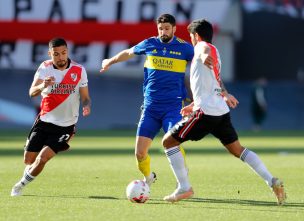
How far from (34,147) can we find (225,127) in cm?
295

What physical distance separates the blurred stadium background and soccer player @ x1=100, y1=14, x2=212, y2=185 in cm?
2338

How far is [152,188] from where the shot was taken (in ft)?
45.1

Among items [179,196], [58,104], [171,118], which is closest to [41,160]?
[58,104]

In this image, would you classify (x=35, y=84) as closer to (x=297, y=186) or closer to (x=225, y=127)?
(x=225, y=127)

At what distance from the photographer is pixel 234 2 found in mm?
38125

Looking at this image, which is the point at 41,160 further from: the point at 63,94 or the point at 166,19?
the point at 166,19

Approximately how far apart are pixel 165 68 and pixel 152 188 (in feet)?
6.27

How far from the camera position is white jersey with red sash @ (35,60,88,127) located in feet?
42.4

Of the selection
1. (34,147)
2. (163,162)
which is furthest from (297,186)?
(163,162)

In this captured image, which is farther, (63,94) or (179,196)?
(63,94)

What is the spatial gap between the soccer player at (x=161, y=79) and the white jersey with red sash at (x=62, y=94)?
43 cm

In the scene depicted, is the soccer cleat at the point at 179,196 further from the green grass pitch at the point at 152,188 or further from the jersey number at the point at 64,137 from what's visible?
the jersey number at the point at 64,137

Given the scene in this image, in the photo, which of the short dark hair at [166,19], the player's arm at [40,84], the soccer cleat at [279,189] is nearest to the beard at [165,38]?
the short dark hair at [166,19]

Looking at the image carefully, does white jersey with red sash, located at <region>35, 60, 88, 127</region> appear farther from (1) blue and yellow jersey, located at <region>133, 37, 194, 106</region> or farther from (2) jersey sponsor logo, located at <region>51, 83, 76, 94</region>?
(1) blue and yellow jersey, located at <region>133, 37, 194, 106</region>
